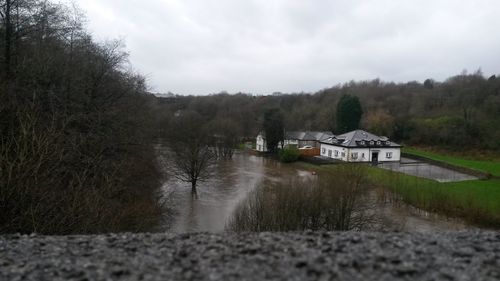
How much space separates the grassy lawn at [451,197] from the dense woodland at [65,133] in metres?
10.2

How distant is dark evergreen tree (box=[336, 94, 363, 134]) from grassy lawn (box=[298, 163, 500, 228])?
2520cm

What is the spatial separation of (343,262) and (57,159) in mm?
7958

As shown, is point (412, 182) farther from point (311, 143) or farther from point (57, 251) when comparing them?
point (311, 143)

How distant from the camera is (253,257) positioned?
448 centimetres

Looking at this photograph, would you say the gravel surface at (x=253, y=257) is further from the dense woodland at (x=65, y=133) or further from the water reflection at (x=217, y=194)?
the water reflection at (x=217, y=194)

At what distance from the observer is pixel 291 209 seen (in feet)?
42.2

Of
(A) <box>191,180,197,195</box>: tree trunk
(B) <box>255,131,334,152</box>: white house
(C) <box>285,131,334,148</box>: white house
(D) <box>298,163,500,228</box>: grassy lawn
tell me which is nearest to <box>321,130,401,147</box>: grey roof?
(B) <box>255,131,334,152</box>: white house

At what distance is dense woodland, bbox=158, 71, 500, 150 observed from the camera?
4700 centimetres

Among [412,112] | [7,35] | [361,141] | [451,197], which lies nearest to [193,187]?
[7,35]

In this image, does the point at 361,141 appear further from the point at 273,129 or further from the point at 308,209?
the point at 308,209

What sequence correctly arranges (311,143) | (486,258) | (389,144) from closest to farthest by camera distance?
(486,258) → (389,144) → (311,143)

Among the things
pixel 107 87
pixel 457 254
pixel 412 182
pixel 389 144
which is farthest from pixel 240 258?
pixel 389 144

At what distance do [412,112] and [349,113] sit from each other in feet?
50.0

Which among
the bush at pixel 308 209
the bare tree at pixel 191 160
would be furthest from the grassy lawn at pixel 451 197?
the bare tree at pixel 191 160
